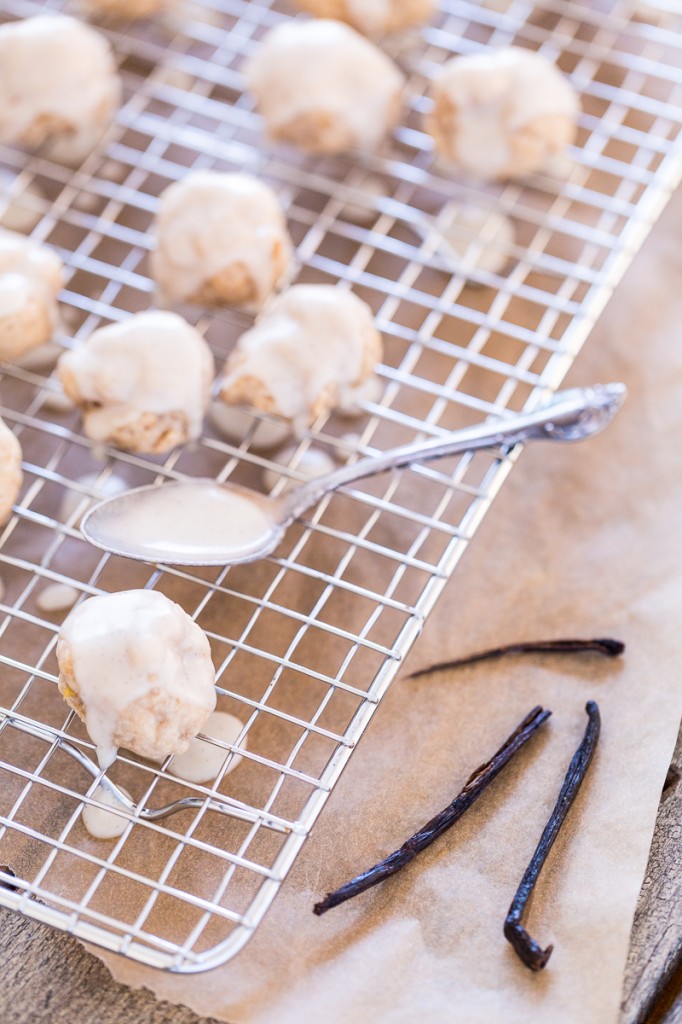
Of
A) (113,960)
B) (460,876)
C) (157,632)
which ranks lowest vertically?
(113,960)

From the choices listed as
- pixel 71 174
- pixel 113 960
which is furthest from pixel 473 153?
pixel 113 960

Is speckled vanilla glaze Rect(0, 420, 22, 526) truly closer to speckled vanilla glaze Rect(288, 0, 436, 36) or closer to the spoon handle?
the spoon handle

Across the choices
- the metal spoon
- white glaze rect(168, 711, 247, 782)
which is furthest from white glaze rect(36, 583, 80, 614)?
white glaze rect(168, 711, 247, 782)

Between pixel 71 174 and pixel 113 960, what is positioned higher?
pixel 71 174

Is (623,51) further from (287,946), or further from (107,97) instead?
(287,946)

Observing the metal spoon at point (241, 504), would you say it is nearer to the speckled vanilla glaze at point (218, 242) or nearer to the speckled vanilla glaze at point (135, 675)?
the speckled vanilla glaze at point (135, 675)
